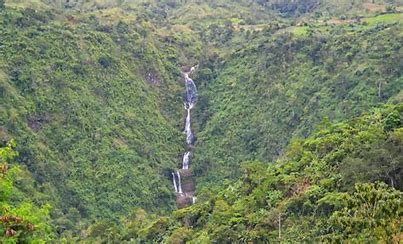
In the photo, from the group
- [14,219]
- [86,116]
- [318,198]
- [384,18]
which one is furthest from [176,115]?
[14,219]

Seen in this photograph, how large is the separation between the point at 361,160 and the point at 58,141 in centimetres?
2889

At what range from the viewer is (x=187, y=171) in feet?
161

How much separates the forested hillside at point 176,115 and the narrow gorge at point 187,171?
0.54 m

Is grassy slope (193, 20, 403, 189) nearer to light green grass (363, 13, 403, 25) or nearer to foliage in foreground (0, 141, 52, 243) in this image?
light green grass (363, 13, 403, 25)

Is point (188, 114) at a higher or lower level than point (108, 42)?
lower

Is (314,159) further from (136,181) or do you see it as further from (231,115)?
(231,115)

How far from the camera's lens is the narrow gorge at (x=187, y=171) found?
45.8 m

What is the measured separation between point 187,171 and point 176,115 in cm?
739

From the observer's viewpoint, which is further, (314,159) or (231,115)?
(231,115)

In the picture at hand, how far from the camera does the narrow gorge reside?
45.8 meters

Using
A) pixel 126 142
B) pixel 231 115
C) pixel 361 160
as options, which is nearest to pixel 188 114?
pixel 231 115

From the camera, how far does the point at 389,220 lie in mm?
13273

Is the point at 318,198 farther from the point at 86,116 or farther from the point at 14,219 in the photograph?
the point at 86,116

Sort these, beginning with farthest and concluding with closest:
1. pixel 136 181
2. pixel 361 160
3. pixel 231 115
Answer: pixel 231 115 < pixel 136 181 < pixel 361 160
